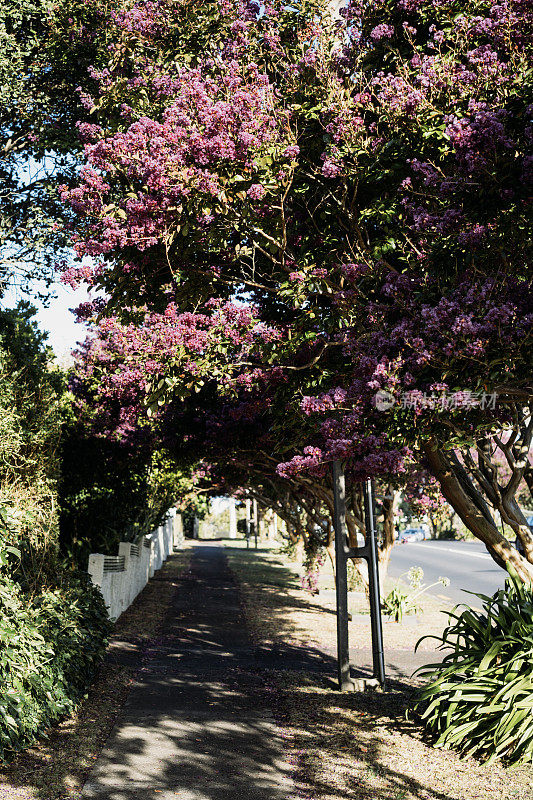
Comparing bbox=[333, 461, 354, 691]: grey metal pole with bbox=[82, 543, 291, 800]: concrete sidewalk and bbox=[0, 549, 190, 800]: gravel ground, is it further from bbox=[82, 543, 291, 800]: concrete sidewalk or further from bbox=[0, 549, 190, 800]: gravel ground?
bbox=[0, 549, 190, 800]: gravel ground

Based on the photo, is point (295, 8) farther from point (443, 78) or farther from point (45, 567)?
point (45, 567)

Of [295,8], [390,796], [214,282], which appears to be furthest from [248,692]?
[295,8]

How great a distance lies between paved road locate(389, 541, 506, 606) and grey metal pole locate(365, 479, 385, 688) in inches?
324

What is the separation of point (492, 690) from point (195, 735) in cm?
270

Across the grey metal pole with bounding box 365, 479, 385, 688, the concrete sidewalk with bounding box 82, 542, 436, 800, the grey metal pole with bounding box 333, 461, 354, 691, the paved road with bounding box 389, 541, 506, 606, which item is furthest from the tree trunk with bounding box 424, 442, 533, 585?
the paved road with bounding box 389, 541, 506, 606

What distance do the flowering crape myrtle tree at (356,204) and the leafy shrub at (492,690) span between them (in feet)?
2.87

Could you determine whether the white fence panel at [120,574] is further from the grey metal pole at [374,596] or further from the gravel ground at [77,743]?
the grey metal pole at [374,596]

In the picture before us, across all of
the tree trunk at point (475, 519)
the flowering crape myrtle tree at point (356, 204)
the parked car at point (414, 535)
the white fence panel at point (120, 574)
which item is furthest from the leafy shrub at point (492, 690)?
the parked car at point (414, 535)

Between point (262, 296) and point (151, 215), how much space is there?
3020 mm

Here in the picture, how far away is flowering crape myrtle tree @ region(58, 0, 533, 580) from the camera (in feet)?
18.2

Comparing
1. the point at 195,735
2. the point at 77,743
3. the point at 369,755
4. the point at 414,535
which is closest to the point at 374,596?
the point at 369,755

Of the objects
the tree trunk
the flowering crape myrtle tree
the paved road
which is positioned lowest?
the paved road

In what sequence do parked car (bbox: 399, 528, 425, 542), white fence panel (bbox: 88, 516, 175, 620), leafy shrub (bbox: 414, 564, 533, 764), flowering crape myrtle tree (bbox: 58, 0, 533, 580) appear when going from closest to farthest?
flowering crape myrtle tree (bbox: 58, 0, 533, 580) < leafy shrub (bbox: 414, 564, 533, 764) < white fence panel (bbox: 88, 516, 175, 620) < parked car (bbox: 399, 528, 425, 542)

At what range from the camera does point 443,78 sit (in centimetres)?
608
